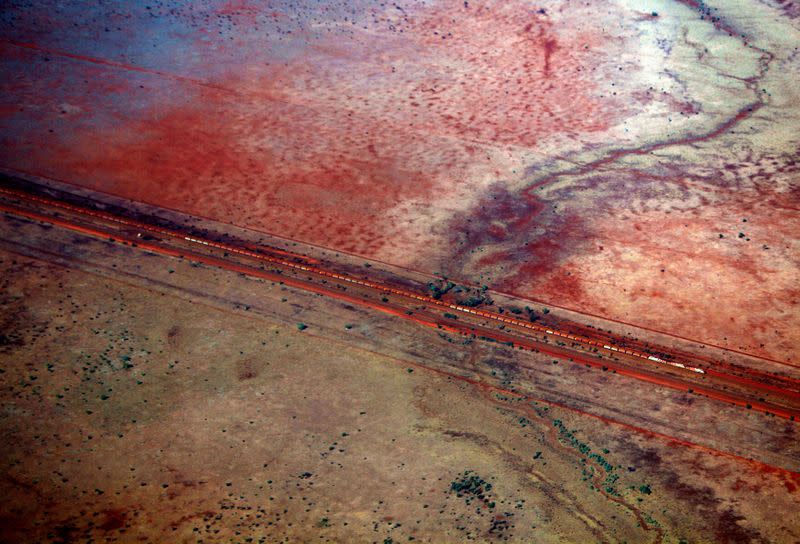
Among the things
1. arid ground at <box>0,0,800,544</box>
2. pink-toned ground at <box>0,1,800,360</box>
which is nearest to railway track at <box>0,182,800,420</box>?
arid ground at <box>0,0,800,544</box>

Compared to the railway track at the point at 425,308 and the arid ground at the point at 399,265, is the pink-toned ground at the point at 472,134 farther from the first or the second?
the railway track at the point at 425,308

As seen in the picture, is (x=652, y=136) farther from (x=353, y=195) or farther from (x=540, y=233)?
(x=353, y=195)

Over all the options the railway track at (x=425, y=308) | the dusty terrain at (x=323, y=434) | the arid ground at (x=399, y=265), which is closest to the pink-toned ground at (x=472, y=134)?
the arid ground at (x=399, y=265)

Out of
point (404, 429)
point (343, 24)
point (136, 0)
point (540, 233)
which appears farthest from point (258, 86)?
point (404, 429)

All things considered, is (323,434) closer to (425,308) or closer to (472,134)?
(425,308)

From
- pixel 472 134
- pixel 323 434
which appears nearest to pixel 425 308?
pixel 323 434
